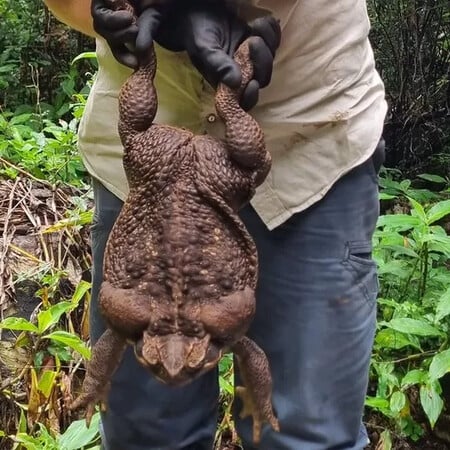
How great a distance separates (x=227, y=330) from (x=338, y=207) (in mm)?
559

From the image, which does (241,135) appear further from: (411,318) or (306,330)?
(411,318)

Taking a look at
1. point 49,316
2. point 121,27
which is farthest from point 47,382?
point 121,27

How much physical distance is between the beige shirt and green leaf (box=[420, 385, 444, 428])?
1.02 metres

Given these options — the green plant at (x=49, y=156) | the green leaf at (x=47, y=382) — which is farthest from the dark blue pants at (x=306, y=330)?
the green plant at (x=49, y=156)

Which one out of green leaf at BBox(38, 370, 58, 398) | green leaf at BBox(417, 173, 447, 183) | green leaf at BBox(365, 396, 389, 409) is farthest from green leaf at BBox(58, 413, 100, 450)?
green leaf at BBox(417, 173, 447, 183)

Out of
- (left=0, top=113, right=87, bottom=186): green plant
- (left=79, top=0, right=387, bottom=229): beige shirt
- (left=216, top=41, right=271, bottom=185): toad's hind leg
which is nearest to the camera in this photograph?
(left=216, top=41, right=271, bottom=185): toad's hind leg

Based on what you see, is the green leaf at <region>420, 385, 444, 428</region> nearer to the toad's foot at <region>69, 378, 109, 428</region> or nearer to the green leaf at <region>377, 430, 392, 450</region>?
the green leaf at <region>377, 430, 392, 450</region>

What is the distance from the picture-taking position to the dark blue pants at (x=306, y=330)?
1.52 meters

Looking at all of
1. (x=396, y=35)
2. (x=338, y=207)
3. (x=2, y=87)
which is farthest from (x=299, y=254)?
(x=2, y=87)

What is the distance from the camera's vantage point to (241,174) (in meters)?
1.08

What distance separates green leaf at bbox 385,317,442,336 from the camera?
2.42 metres

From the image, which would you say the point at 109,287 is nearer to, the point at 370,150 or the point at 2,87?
the point at 370,150

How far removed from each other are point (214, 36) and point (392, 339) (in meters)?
1.58

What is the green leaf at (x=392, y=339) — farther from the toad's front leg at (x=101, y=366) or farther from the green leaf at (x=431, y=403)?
the toad's front leg at (x=101, y=366)
